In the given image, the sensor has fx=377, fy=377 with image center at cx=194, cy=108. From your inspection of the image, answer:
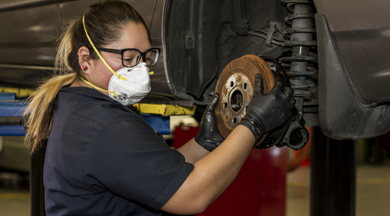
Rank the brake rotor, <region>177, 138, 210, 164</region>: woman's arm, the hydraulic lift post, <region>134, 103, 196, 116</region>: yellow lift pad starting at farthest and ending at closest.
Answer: the hydraulic lift post
<region>134, 103, 196, 116</region>: yellow lift pad
<region>177, 138, 210, 164</region>: woman's arm
the brake rotor

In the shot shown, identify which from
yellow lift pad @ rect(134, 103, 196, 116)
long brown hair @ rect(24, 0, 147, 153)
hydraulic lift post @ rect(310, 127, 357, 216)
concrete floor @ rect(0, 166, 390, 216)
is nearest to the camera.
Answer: long brown hair @ rect(24, 0, 147, 153)

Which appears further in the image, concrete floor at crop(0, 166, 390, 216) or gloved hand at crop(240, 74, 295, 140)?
concrete floor at crop(0, 166, 390, 216)

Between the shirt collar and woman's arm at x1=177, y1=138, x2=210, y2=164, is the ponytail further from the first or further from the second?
woman's arm at x1=177, y1=138, x2=210, y2=164

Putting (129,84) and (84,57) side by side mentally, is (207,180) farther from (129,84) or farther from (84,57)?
(84,57)

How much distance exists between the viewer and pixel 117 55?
4.03ft

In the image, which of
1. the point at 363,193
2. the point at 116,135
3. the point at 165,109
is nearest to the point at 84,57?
the point at 116,135

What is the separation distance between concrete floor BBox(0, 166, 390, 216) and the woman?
3.25m

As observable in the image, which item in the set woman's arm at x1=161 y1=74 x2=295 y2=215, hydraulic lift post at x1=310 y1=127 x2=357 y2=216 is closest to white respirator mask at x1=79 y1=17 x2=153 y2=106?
woman's arm at x1=161 y1=74 x2=295 y2=215

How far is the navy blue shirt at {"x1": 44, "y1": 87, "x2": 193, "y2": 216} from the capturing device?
3.39 feet

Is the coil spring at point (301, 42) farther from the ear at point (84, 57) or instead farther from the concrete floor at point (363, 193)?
the concrete floor at point (363, 193)

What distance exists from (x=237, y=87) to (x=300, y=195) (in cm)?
394

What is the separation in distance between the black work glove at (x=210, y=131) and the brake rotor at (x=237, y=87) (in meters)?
0.02

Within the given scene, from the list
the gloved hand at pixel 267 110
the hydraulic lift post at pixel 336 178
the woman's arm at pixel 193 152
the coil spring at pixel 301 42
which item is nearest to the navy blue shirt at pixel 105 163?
the gloved hand at pixel 267 110

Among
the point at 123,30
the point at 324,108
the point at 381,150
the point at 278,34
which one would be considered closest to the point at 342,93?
the point at 324,108
